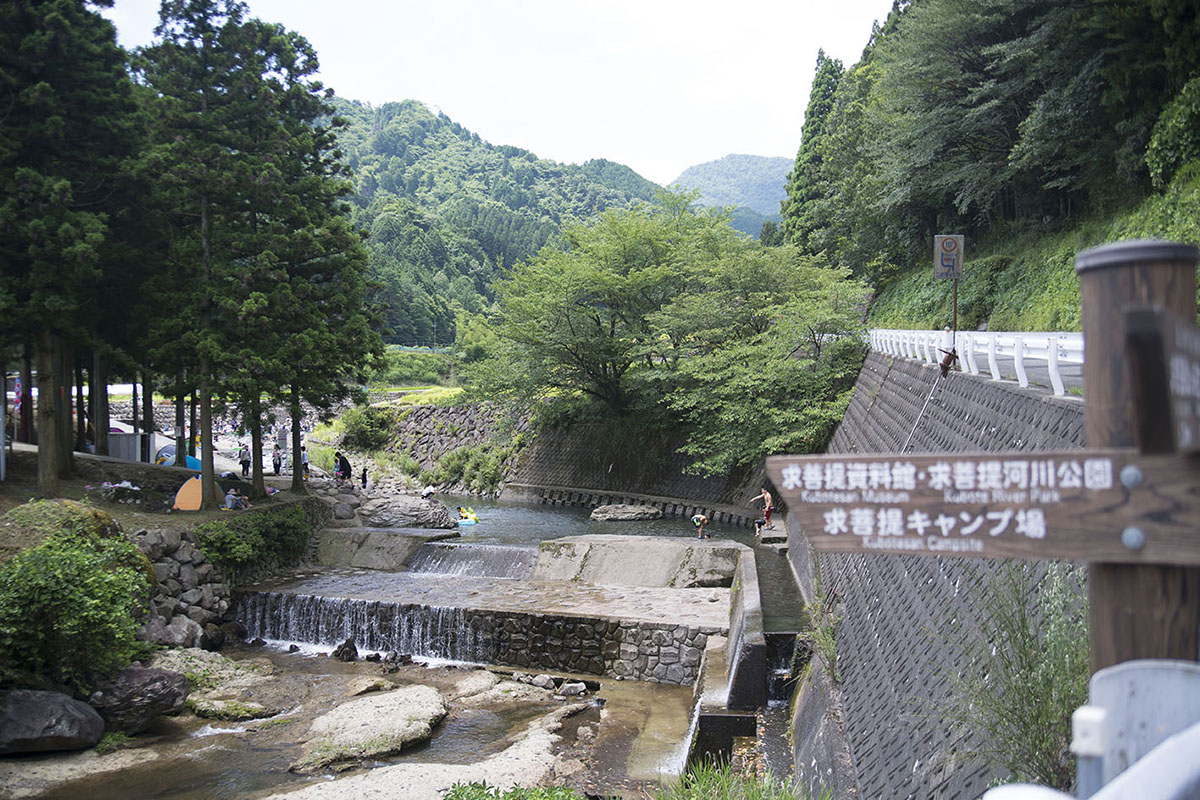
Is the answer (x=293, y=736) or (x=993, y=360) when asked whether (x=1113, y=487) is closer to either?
(x=993, y=360)

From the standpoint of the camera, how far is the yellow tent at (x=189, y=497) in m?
18.9

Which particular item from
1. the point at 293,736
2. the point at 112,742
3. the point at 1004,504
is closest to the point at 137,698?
the point at 112,742

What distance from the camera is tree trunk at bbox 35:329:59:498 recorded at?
55.5 ft

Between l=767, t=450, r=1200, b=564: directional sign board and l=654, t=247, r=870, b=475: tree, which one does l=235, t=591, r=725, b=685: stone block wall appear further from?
l=767, t=450, r=1200, b=564: directional sign board

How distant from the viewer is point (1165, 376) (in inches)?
98.3

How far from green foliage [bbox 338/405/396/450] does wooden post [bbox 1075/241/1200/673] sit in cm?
4144

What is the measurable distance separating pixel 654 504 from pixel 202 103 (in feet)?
57.5

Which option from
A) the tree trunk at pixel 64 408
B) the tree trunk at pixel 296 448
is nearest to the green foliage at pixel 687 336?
the tree trunk at pixel 296 448

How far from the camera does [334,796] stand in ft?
29.5

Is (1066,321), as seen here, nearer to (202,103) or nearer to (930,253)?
(930,253)

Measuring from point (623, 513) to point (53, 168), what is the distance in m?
17.1

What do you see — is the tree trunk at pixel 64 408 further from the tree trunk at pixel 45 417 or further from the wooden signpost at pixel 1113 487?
the wooden signpost at pixel 1113 487

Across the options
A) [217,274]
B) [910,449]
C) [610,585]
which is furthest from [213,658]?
[910,449]

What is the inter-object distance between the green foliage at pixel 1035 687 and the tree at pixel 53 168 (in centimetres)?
1682
